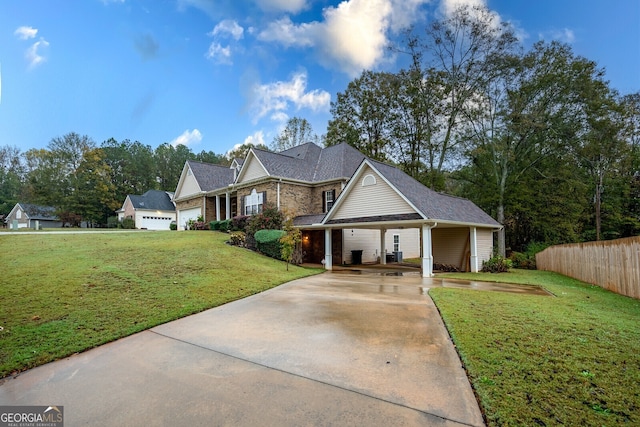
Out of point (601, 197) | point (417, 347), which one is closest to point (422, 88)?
point (601, 197)

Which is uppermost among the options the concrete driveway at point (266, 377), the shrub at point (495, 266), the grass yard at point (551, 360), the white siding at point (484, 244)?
the white siding at point (484, 244)

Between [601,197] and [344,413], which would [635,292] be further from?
[601,197]

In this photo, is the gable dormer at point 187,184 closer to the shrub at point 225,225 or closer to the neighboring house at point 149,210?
the shrub at point 225,225

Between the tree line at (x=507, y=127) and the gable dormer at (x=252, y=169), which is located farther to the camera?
the tree line at (x=507, y=127)

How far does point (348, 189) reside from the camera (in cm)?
1591

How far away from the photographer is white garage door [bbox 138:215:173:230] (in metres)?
39.4

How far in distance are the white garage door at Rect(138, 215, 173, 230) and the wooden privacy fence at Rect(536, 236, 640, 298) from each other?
135 ft

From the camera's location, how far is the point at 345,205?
16.2 metres

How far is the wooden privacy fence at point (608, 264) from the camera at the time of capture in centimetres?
832

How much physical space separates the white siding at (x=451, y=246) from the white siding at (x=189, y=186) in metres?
20.0

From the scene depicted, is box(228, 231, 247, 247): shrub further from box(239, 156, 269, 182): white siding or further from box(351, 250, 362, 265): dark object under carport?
box(351, 250, 362, 265): dark object under carport

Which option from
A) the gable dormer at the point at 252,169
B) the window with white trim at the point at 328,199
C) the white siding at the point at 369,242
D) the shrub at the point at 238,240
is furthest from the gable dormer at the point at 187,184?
the white siding at the point at 369,242

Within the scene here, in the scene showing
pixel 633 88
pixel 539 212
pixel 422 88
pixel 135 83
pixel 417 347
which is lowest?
pixel 417 347

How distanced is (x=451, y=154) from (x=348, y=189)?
17370 millimetres
